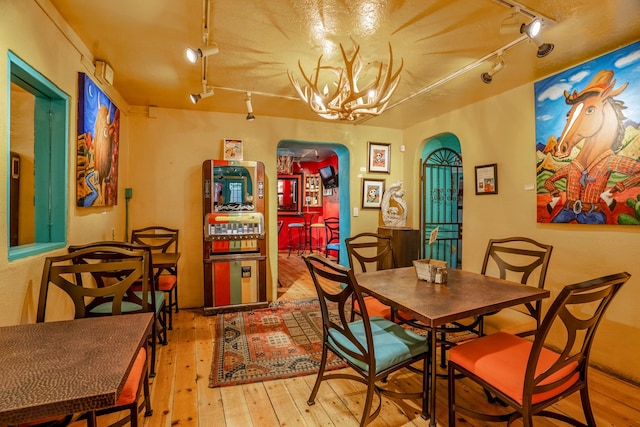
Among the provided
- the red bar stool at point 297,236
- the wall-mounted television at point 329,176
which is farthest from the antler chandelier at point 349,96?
the red bar stool at point 297,236

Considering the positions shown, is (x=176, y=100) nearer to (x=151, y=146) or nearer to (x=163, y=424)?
(x=151, y=146)

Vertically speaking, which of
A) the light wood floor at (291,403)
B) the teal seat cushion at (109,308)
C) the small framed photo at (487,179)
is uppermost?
the small framed photo at (487,179)

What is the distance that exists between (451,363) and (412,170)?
321 cm

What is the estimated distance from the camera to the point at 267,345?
2.67 m

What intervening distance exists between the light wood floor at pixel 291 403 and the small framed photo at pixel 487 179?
177cm

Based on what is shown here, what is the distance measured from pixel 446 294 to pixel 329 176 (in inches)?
220

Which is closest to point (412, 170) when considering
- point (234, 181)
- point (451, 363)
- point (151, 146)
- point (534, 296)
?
point (234, 181)

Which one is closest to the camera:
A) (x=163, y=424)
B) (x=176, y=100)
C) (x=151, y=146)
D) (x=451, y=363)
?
(x=451, y=363)

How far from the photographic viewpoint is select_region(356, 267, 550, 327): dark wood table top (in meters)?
1.45

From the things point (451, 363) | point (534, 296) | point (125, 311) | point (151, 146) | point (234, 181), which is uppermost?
point (151, 146)

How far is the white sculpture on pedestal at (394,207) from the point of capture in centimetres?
415

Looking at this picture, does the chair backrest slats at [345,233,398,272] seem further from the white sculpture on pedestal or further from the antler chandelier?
the antler chandelier

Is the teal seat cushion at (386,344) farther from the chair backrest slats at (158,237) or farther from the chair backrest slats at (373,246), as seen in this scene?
the chair backrest slats at (158,237)

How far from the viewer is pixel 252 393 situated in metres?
2.02
